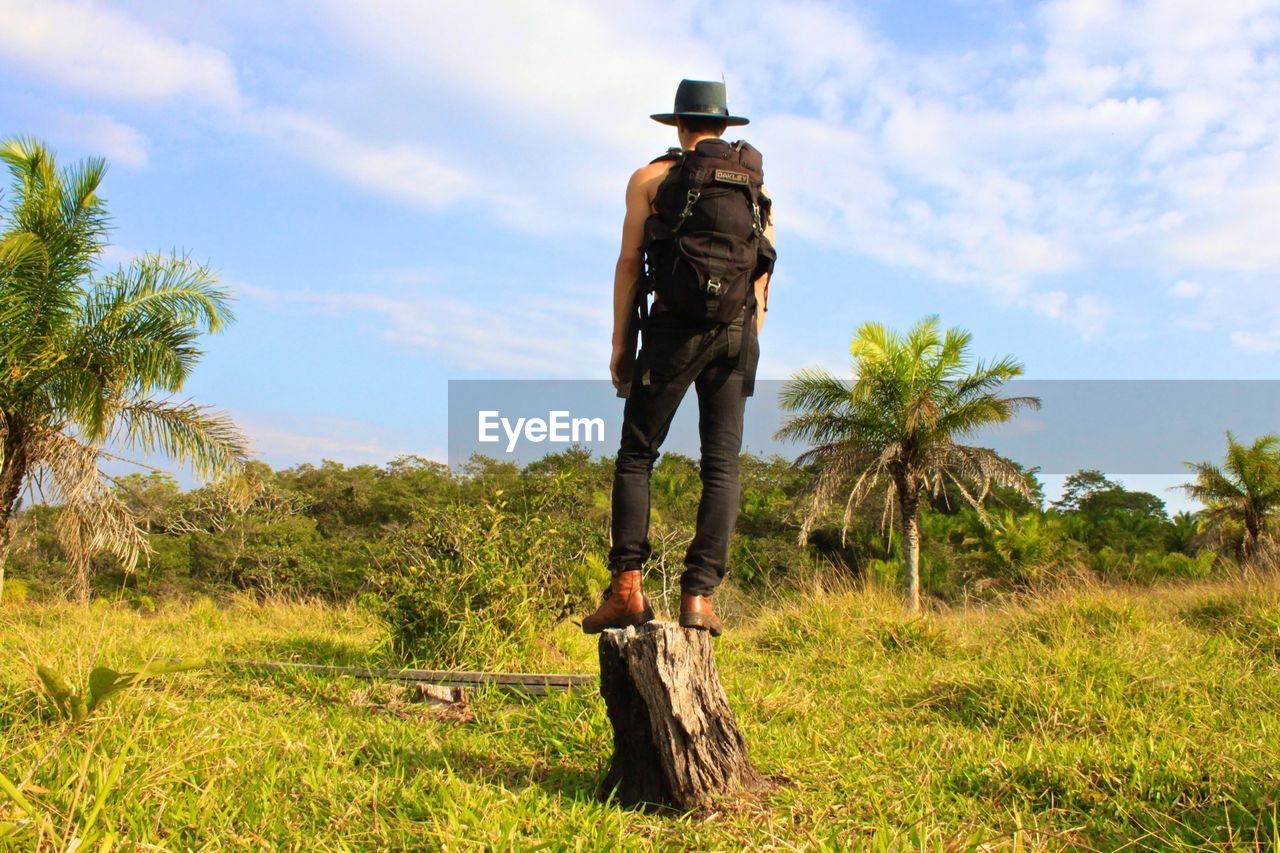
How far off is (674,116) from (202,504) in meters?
28.9

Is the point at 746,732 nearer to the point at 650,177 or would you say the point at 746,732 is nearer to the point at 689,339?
the point at 689,339

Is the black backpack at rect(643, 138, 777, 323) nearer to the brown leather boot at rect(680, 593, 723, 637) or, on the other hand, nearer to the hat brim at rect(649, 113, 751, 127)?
the hat brim at rect(649, 113, 751, 127)

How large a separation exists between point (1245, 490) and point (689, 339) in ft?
101

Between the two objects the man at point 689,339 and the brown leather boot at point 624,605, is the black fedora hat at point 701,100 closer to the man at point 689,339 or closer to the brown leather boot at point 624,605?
the man at point 689,339

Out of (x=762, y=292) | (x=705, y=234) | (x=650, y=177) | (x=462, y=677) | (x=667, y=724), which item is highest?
(x=650, y=177)

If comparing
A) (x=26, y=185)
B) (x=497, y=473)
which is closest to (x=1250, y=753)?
(x=26, y=185)

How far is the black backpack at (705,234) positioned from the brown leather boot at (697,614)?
1103 mm

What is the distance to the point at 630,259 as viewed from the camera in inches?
147

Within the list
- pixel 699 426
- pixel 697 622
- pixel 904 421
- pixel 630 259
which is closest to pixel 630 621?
pixel 697 622

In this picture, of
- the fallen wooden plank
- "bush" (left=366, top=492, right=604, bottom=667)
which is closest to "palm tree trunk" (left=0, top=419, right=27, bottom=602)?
"bush" (left=366, top=492, right=604, bottom=667)

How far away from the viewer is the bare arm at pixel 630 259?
372 centimetres

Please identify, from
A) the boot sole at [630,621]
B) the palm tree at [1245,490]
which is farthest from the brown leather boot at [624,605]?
the palm tree at [1245,490]

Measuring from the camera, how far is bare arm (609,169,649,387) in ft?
12.2

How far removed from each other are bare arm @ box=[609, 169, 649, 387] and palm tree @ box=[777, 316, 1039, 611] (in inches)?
713
